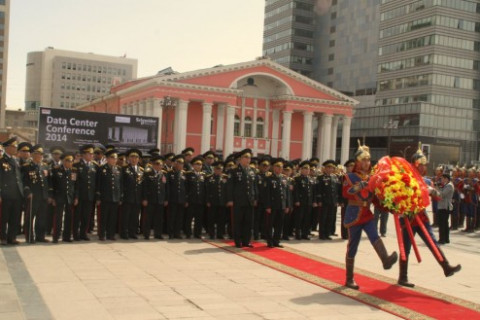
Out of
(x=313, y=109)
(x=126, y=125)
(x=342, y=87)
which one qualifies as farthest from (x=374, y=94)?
(x=126, y=125)

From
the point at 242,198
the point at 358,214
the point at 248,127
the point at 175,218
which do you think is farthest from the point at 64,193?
the point at 248,127

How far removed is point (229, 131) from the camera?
2119 inches

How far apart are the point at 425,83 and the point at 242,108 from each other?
28.6 metres

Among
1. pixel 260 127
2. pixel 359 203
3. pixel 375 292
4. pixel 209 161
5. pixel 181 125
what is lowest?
pixel 375 292

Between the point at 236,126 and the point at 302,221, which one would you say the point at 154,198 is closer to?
the point at 302,221

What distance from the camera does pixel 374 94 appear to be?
83250 mm

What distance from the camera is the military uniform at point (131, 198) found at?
12672mm

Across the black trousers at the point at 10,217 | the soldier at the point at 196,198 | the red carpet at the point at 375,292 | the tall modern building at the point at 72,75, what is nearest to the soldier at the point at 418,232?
the red carpet at the point at 375,292

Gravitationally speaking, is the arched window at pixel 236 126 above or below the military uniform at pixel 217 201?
above

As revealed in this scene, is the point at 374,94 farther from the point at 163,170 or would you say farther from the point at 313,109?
the point at 163,170

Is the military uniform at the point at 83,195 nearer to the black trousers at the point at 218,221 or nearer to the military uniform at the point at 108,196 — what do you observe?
the military uniform at the point at 108,196

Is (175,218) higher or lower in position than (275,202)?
lower

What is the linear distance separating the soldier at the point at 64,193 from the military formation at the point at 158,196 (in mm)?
21

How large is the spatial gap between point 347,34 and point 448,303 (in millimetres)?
89282
